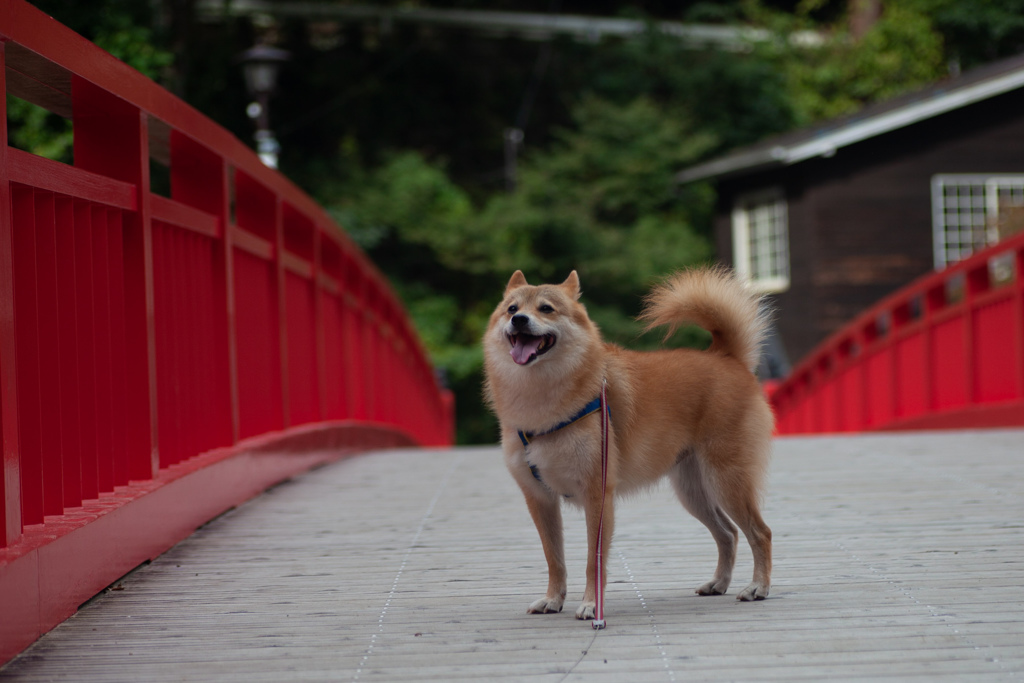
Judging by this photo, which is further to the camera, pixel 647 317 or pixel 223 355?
pixel 223 355

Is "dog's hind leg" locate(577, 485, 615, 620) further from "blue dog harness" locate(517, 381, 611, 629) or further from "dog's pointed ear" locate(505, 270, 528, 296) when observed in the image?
"dog's pointed ear" locate(505, 270, 528, 296)

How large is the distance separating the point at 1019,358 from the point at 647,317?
5.96 metres

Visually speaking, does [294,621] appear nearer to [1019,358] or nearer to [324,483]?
[324,483]

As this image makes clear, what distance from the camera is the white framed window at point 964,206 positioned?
18156 millimetres

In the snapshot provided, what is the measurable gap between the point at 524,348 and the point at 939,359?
8165 mm

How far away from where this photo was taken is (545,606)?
3385mm

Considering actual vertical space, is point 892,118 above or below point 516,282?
above

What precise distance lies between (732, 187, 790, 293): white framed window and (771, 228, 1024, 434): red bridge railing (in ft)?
17.5

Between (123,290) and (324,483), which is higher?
(123,290)

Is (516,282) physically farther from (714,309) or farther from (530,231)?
(530,231)

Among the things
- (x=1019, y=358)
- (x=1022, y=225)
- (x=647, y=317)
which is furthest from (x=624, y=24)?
(x=647, y=317)

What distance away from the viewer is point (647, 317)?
388cm

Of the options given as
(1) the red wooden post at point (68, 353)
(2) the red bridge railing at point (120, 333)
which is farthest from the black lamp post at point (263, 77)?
(1) the red wooden post at point (68, 353)

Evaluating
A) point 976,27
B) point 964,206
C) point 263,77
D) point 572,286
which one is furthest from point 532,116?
point 572,286
